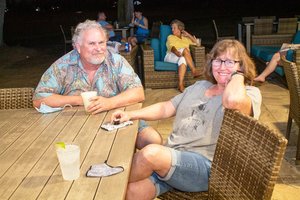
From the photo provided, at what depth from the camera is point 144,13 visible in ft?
76.8

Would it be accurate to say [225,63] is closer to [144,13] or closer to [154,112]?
[154,112]

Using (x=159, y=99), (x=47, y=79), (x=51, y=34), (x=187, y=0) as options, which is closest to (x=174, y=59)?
(x=159, y=99)

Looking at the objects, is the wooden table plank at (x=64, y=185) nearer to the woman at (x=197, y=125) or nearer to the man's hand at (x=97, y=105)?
the woman at (x=197, y=125)

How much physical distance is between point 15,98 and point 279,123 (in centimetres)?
263

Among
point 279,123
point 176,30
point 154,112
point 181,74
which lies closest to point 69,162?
point 154,112

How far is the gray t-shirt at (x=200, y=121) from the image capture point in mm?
1963

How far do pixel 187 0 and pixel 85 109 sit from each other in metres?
27.2

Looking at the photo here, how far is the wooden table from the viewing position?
4.54ft

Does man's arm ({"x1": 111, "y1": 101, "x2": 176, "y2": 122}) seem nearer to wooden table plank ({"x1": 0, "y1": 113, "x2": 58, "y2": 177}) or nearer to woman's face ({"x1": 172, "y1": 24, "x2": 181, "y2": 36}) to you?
wooden table plank ({"x1": 0, "y1": 113, "x2": 58, "y2": 177})

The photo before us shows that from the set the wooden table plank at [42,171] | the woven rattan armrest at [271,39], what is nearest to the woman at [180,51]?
the woven rattan armrest at [271,39]

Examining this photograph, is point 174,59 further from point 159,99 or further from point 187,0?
point 187,0

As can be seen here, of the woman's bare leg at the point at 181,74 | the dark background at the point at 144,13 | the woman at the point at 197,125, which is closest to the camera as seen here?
the woman at the point at 197,125

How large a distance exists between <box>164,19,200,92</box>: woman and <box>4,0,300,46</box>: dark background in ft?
20.1

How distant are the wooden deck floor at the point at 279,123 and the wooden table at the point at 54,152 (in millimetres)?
1248
